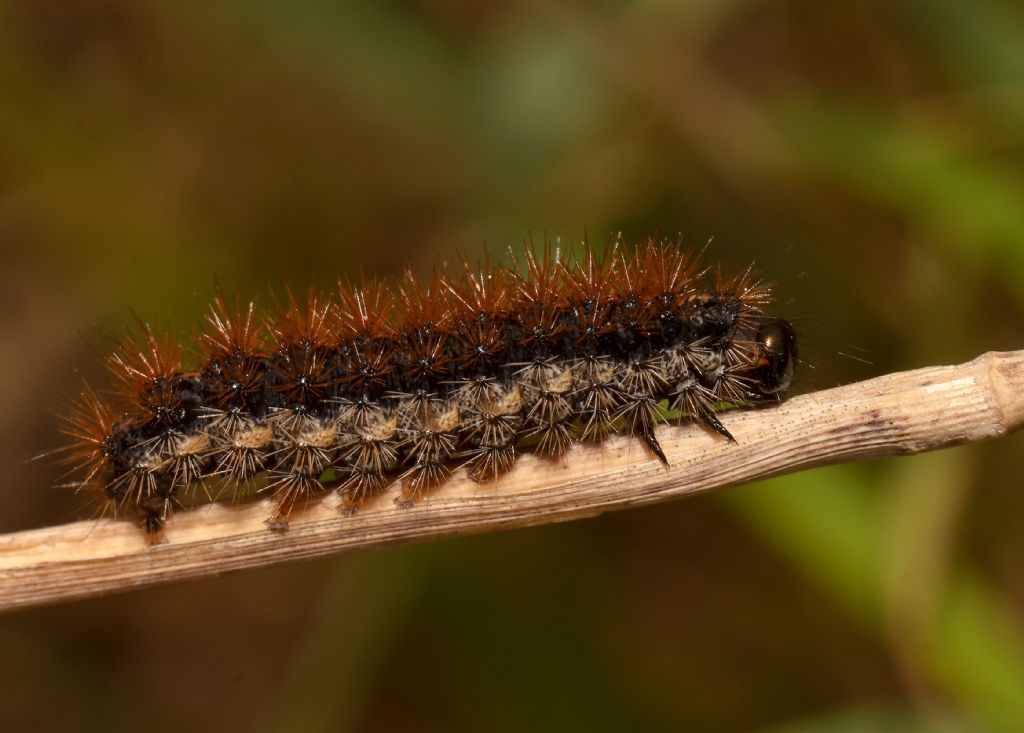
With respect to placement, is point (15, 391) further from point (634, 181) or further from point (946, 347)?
point (946, 347)

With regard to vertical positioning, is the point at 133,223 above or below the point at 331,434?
above

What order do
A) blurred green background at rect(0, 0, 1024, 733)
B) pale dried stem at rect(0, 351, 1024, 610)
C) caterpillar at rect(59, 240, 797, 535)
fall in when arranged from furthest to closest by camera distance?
blurred green background at rect(0, 0, 1024, 733)
caterpillar at rect(59, 240, 797, 535)
pale dried stem at rect(0, 351, 1024, 610)

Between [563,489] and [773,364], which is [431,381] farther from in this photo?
[773,364]

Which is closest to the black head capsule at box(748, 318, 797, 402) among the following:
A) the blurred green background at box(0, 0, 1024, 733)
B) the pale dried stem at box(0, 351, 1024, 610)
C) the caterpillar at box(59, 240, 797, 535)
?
the caterpillar at box(59, 240, 797, 535)

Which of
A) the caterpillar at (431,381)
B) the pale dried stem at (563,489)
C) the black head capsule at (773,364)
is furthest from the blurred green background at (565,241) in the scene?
the pale dried stem at (563,489)

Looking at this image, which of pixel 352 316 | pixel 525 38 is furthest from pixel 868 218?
pixel 352 316

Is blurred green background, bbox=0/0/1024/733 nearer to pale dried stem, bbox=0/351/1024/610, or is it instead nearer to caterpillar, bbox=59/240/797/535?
caterpillar, bbox=59/240/797/535
